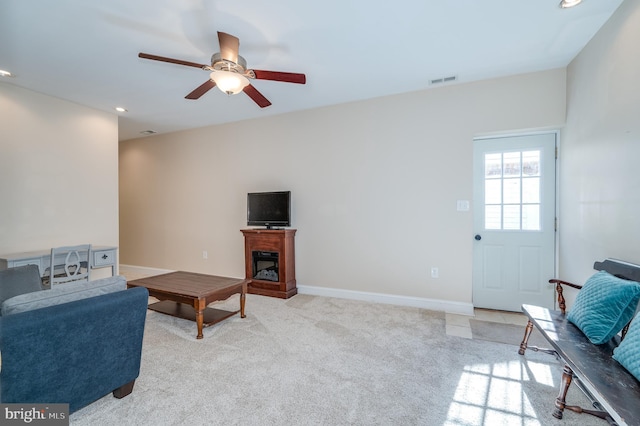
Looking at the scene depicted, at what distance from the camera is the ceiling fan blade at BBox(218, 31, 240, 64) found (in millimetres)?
1979

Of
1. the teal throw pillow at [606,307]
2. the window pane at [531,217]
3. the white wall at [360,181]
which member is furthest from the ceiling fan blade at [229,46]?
the window pane at [531,217]

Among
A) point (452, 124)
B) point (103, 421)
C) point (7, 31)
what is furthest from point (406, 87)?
point (103, 421)

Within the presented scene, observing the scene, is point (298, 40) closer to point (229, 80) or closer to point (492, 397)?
point (229, 80)

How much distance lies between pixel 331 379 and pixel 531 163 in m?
3.23

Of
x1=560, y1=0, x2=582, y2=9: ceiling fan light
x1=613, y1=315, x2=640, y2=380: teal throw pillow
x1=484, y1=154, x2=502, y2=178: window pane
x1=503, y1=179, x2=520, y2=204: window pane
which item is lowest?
x1=613, y1=315, x2=640, y2=380: teal throw pillow

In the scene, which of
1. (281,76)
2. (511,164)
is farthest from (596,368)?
(281,76)

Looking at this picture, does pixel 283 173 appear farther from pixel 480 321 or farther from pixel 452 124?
pixel 480 321

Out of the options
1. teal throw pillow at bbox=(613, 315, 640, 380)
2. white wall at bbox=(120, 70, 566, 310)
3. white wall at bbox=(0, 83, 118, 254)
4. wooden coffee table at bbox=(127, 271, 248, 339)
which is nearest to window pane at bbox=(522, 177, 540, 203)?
white wall at bbox=(120, 70, 566, 310)

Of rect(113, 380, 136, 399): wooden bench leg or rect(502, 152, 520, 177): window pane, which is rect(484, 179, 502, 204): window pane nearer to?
rect(502, 152, 520, 177): window pane

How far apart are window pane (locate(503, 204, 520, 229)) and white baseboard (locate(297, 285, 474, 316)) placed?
1.07m

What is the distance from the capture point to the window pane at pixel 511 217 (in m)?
3.28

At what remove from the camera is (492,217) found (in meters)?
3.38

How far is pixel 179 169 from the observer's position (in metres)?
5.21

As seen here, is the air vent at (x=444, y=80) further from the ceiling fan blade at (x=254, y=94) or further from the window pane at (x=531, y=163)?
the ceiling fan blade at (x=254, y=94)
